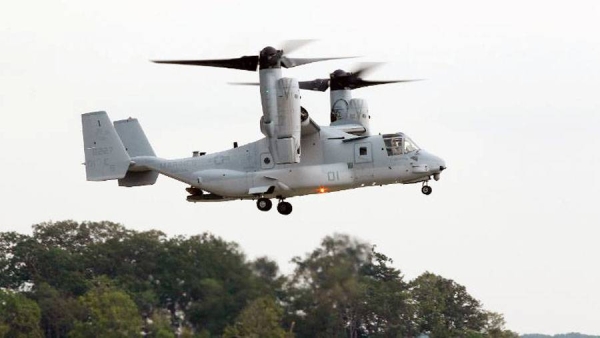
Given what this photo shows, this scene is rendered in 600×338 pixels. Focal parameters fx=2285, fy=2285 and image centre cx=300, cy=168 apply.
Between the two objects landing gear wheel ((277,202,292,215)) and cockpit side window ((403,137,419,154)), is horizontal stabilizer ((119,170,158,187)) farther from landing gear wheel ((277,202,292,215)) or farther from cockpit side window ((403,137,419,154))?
cockpit side window ((403,137,419,154))

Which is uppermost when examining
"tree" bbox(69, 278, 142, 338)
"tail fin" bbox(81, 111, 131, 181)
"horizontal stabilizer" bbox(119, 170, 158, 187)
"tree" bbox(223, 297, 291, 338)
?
"tail fin" bbox(81, 111, 131, 181)

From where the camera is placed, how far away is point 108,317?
8800cm

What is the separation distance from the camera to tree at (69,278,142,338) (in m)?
86.4

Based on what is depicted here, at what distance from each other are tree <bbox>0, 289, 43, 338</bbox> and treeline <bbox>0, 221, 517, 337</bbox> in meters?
0.06

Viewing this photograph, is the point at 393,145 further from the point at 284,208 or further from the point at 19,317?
the point at 19,317

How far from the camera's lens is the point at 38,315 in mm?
92250

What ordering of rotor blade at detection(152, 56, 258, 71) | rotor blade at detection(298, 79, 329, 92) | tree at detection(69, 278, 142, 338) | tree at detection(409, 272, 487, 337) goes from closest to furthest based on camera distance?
rotor blade at detection(152, 56, 258, 71) → rotor blade at detection(298, 79, 329, 92) → tree at detection(69, 278, 142, 338) → tree at detection(409, 272, 487, 337)

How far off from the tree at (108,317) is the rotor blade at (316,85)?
1167 cm

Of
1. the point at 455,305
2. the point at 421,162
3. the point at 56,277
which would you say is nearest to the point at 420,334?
the point at 455,305

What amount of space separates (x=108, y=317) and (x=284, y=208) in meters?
15.4

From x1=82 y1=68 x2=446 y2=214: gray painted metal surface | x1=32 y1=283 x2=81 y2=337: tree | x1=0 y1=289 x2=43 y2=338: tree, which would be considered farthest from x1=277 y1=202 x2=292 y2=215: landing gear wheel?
x1=0 y1=289 x2=43 y2=338: tree

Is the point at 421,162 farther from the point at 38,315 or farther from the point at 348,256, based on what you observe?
the point at 38,315

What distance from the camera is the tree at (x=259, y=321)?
3199 inches

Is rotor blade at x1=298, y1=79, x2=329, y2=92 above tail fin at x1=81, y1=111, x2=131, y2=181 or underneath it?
above
